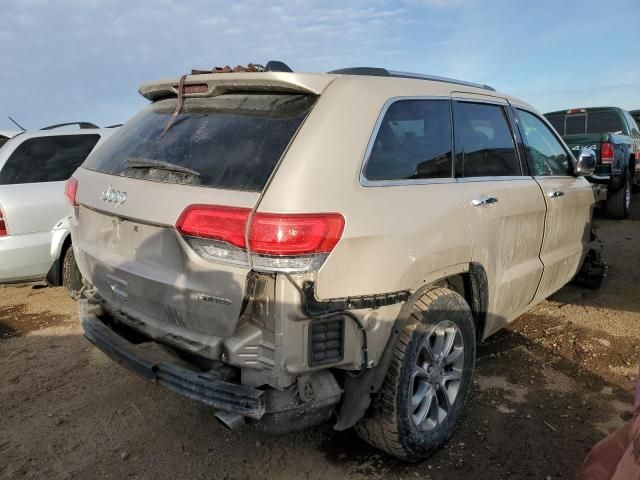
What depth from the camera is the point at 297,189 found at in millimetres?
2121

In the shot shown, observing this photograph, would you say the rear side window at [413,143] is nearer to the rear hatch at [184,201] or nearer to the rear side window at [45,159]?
the rear hatch at [184,201]

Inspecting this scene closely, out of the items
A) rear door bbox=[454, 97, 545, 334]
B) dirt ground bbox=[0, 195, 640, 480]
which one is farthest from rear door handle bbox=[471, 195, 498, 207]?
dirt ground bbox=[0, 195, 640, 480]

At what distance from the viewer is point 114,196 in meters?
2.64

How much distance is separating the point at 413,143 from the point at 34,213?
3.95 m

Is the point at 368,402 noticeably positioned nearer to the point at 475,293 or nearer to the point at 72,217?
the point at 475,293

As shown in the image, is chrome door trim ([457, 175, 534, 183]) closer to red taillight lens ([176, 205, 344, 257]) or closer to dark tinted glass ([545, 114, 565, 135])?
red taillight lens ([176, 205, 344, 257])

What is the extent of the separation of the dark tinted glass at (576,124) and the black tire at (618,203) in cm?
151

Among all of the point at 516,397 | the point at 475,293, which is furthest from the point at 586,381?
the point at 475,293

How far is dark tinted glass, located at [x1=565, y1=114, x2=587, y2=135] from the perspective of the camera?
10273mm

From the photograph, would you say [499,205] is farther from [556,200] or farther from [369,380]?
[369,380]

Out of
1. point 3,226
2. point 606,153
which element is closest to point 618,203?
point 606,153

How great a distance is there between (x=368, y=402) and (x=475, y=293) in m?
1.01

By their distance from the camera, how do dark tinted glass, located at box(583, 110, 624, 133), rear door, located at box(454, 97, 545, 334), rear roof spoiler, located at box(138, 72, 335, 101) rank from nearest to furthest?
1. rear roof spoiler, located at box(138, 72, 335, 101)
2. rear door, located at box(454, 97, 545, 334)
3. dark tinted glass, located at box(583, 110, 624, 133)

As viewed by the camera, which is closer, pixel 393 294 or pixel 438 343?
pixel 393 294
